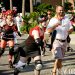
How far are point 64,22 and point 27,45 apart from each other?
0.98 m

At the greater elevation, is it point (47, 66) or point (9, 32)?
point (9, 32)

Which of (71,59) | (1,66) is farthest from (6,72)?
(71,59)

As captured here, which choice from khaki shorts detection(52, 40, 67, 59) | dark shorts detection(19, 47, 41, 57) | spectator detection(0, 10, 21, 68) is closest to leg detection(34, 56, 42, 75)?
dark shorts detection(19, 47, 41, 57)

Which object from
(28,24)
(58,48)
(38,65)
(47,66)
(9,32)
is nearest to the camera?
(38,65)

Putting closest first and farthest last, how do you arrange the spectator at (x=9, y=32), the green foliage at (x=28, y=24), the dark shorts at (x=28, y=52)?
the dark shorts at (x=28, y=52) → the spectator at (x=9, y=32) → the green foliage at (x=28, y=24)

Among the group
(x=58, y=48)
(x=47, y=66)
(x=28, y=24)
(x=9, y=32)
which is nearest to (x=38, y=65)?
(x=58, y=48)

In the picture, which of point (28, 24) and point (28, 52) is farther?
point (28, 24)

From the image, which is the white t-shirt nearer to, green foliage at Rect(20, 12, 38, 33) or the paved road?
the paved road

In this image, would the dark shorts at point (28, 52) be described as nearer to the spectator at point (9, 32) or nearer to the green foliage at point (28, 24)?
the spectator at point (9, 32)

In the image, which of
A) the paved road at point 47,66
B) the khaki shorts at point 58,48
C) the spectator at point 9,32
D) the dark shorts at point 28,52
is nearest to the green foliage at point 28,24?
the paved road at point 47,66

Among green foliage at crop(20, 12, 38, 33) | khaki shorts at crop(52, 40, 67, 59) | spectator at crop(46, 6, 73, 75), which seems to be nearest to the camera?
spectator at crop(46, 6, 73, 75)

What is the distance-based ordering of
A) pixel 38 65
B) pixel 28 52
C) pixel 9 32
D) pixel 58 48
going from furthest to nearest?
pixel 9 32
pixel 58 48
pixel 28 52
pixel 38 65

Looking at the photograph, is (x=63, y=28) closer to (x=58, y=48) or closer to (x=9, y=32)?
(x=58, y=48)

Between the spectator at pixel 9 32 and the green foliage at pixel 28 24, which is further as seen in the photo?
the green foliage at pixel 28 24
